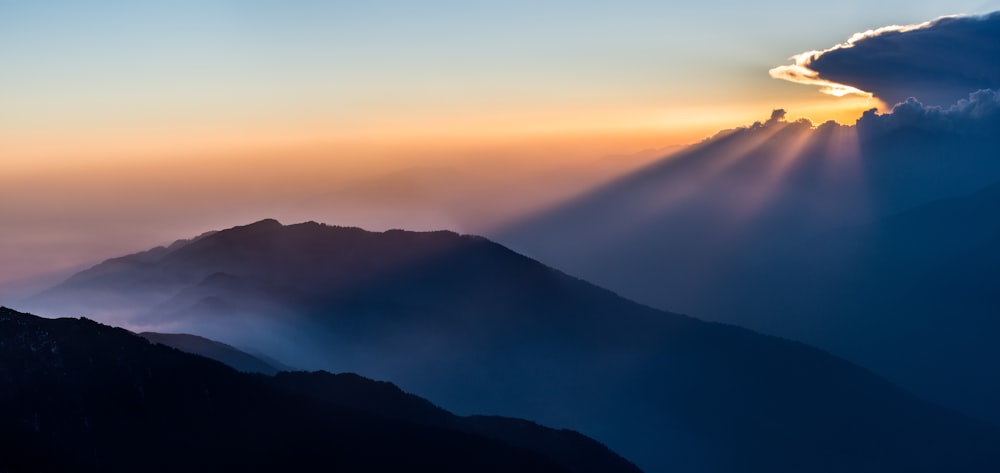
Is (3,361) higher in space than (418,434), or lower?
higher

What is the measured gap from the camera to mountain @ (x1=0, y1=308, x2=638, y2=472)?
395 ft

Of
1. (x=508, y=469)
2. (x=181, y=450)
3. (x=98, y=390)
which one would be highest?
(x=98, y=390)

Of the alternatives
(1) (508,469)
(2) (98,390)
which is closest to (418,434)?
(1) (508,469)

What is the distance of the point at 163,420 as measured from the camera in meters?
134

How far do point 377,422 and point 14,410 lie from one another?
191 ft

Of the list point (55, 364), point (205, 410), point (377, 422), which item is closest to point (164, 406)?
point (205, 410)

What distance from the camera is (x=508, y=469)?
16500cm

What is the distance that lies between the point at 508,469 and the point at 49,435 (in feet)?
252

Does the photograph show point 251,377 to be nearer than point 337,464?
No

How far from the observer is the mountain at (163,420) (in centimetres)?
12038

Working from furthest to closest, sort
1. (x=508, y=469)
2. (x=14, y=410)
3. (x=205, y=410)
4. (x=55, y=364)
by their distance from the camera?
(x=508, y=469), (x=205, y=410), (x=55, y=364), (x=14, y=410)

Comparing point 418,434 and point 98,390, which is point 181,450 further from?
point 418,434

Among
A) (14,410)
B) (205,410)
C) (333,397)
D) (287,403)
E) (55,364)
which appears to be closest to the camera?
(14,410)

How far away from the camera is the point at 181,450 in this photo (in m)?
129
